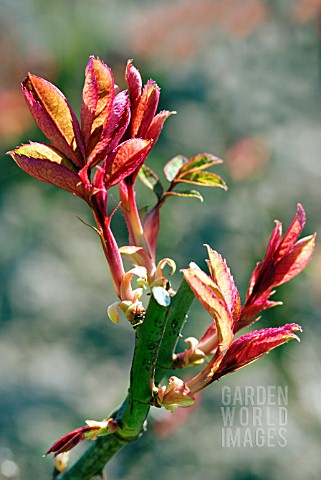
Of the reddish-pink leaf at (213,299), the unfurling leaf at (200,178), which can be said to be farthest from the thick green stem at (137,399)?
the unfurling leaf at (200,178)

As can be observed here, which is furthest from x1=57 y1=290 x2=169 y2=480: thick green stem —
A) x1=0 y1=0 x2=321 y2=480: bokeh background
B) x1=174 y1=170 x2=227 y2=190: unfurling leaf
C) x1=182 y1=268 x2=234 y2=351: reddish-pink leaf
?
x1=0 y1=0 x2=321 y2=480: bokeh background

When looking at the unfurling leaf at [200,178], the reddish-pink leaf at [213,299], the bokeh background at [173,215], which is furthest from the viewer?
the bokeh background at [173,215]

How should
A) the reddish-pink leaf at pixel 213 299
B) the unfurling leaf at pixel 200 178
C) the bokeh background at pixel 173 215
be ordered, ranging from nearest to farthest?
the reddish-pink leaf at pixel 213 299, the unfurling leaf at pixel 200 178, the bokeh background at pixel 173 215

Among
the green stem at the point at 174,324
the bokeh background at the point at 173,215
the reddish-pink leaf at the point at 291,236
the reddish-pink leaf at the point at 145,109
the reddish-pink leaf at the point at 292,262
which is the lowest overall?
the bokeh background at the point at 173,215

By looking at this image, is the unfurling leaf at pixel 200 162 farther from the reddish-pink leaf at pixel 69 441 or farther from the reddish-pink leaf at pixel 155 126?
the reddish-pink leaf at pixel 69 441

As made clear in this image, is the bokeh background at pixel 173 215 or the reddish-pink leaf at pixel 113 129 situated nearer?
the reddish-pink leaf at pixel 113 129

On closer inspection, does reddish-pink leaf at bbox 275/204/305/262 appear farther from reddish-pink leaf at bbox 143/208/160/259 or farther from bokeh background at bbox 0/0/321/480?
bokeh background at bbox 0/0/321/480

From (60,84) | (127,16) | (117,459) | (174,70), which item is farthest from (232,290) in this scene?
(127,16)
